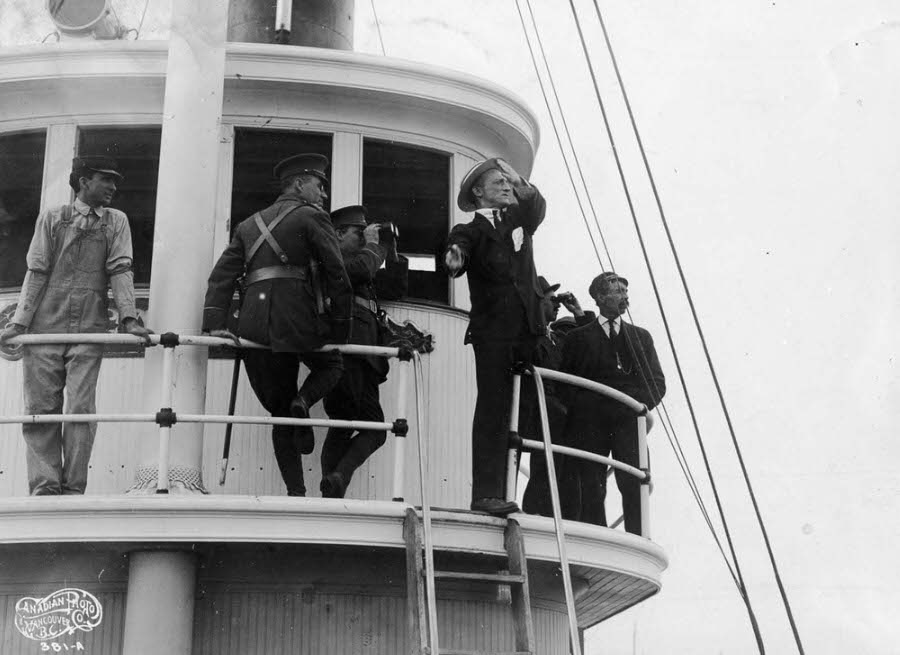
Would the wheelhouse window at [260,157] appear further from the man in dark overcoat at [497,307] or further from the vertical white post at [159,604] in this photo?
the vertical white post at [159,604]

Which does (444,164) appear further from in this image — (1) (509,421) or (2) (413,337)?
(1) (509,421)

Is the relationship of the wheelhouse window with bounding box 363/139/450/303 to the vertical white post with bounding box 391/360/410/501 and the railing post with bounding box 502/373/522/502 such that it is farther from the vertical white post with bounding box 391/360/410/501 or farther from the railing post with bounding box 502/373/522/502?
the vertical white post with bounding box 391/360/410/501

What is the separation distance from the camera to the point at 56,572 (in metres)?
6.31

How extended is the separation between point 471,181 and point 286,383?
1.50m

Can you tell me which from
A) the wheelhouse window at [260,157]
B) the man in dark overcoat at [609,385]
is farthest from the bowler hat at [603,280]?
the wheelhouse window at [260,157]

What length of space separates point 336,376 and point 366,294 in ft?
2.53

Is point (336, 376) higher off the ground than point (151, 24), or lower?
lower

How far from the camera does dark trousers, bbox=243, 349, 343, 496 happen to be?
20.8 feet

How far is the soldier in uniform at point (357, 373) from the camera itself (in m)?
6.59

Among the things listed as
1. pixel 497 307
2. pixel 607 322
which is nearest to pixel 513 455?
pixel 497 307

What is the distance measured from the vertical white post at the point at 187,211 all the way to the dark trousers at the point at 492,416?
1439mm

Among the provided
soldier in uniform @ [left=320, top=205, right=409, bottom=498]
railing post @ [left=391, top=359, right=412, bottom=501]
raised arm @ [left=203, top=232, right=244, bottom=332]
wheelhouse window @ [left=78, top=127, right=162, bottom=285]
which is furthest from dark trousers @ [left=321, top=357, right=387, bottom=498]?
wheelhouse window @ [left=78, top=127, right=162, bottom=285]

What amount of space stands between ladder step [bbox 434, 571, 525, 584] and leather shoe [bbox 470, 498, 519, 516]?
0.40m

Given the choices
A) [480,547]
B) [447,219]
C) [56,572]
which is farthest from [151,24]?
[480,547]
